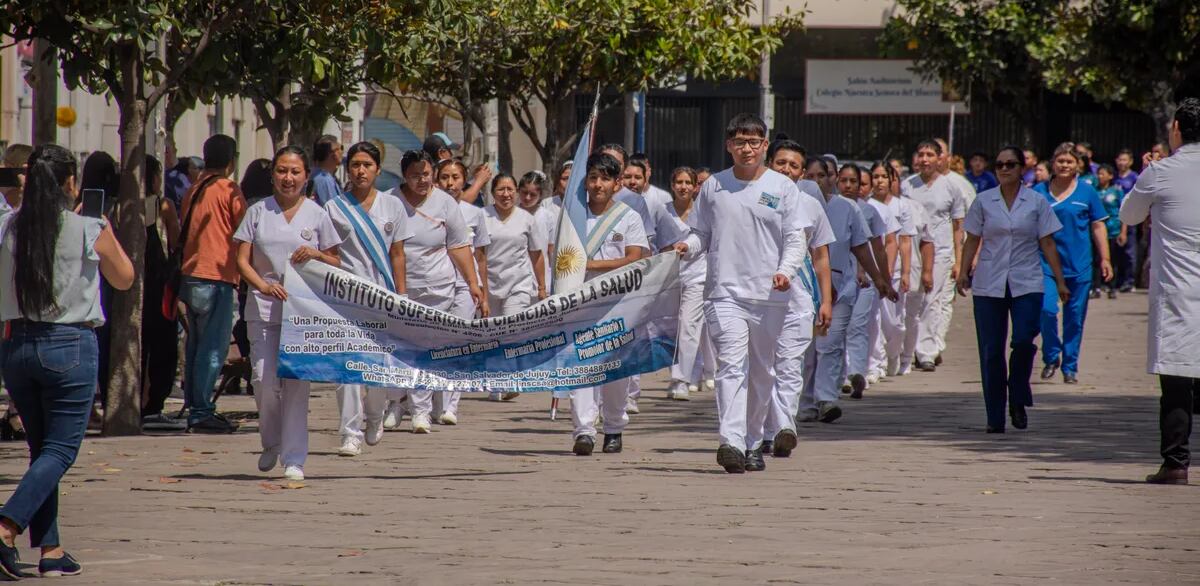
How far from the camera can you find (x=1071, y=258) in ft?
53.4

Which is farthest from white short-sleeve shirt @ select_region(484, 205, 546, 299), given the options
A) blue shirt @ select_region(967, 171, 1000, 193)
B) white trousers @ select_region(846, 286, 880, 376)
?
blue shirt @ select_region(967, 171, 1000, 193)

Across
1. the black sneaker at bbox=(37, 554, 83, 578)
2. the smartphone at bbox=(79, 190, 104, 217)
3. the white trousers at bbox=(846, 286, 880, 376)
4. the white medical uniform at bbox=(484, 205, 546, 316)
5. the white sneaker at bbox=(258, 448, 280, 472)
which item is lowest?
the white sneaker at bbox=(258, 448, 280, 472)

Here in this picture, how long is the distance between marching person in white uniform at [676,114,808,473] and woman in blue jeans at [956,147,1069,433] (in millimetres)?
2667

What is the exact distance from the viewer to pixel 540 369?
11000mm

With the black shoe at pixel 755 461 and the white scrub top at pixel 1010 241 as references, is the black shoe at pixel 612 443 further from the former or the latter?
the white scrub top at pixel 1010 241

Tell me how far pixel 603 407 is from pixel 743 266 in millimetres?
1801

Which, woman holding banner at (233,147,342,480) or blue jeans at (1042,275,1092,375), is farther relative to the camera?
blue jeans at (1042,275,1092,375)

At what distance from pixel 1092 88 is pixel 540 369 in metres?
29.2

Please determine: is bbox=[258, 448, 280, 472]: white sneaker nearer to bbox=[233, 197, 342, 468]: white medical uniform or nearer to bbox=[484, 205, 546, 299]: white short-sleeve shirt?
bbox=[233, 197, 342, 468]: white medical uniform

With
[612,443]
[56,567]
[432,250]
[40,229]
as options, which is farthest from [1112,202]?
[56,567]

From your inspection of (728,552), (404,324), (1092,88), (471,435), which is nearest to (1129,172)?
(1092,88)

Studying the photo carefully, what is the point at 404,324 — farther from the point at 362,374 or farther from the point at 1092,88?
the point at 1092,88

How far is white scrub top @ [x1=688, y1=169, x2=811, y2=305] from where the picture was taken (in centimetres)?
Answer: 1061

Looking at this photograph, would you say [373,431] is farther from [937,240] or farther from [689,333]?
[937,240]
